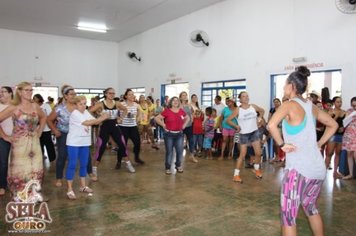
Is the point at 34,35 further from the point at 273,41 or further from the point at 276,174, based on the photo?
the point at 276,174

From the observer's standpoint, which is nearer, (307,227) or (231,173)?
(307,227)

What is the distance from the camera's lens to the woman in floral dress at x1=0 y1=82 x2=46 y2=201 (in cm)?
331

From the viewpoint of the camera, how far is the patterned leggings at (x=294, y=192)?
7.10 ft

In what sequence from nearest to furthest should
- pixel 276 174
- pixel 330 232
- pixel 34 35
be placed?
1. pixel 330 232
2. pixel 276 174
3. pixel 34 35

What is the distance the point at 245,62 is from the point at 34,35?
30.9 feet

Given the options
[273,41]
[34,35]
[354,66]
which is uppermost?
[34,35]

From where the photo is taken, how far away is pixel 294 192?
217 centimetres

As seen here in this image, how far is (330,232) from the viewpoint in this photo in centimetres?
304

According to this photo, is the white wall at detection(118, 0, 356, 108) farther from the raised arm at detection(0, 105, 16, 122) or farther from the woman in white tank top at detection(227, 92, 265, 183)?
the raised arm at detection(0, 105, 16, 122)

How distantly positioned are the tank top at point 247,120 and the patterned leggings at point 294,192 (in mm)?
2733

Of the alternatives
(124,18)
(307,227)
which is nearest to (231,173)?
(307,227)

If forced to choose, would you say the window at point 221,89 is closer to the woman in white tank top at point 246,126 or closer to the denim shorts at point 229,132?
the denim shorts at point 229,132

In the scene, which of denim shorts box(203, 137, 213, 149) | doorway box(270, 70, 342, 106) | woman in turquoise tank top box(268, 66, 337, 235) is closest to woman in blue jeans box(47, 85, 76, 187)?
woman in turquoise tank top box(268, 66, 337, 235)

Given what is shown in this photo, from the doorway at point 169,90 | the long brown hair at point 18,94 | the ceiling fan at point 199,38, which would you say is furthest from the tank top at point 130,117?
the doorway at point 169,90
